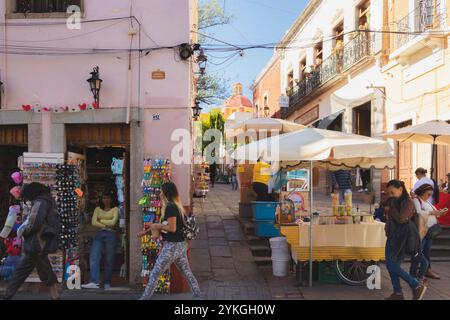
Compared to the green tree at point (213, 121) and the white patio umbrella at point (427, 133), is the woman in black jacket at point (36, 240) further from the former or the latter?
the green tree at point (213, 121)

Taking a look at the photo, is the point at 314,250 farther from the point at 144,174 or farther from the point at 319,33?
the point at 319,33

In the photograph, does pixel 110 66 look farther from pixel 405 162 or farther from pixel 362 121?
pixel 362 121

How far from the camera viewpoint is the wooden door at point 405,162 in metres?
13.3

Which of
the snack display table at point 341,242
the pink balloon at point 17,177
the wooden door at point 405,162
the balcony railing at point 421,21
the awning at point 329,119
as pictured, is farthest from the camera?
the awning at point 329,119

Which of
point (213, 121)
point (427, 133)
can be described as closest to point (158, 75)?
point (427, 133)

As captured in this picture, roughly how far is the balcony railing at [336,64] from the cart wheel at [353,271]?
8.97m

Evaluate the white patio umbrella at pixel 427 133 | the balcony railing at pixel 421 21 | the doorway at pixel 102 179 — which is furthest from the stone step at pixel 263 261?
the balcony railing at pixel 421 21

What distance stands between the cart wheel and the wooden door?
248 inches

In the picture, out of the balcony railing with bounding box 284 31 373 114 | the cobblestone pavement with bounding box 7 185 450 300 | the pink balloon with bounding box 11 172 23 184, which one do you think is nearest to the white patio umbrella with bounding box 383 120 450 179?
the cobblestone pavement with bounding box 7 185 450 300

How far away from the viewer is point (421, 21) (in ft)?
40.4

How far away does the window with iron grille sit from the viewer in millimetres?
8211

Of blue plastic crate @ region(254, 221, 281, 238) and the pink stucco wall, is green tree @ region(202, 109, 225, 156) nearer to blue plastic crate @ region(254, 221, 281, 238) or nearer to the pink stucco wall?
blue plastic crate @ region(254, 221, 281, 238)

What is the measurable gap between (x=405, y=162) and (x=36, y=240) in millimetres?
10531
